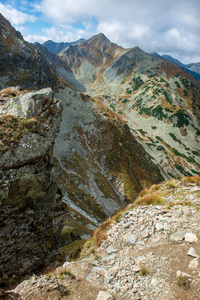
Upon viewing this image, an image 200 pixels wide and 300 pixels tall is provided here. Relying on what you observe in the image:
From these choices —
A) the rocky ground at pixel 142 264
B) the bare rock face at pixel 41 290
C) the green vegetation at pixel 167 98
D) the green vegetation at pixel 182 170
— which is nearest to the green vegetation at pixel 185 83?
the green vegetation at pixel 167 98

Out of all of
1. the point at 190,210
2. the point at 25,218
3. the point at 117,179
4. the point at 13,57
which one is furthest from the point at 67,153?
the point at 13,57

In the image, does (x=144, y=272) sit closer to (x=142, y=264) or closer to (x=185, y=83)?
(x=142, y=264)

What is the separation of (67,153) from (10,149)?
42.1 m

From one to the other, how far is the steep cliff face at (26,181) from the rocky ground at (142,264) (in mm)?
6108

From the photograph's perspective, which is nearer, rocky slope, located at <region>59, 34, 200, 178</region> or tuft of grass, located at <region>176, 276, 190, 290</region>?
tuft of grass, located at <region>176, 276, 190, 290</region>

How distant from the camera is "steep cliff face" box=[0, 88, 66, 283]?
11992mm

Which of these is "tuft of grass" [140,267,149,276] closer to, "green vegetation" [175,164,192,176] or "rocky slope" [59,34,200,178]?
"rocky slope" [59,34,200,178]

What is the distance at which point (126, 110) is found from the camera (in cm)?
18412

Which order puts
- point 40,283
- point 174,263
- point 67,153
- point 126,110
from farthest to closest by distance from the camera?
point 126,110, point 67,153, point 40,283, point 174,263

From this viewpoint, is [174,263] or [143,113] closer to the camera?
[174,263]

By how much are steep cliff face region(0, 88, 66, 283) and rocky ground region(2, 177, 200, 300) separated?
611cm

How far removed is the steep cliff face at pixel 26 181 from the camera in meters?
12.0

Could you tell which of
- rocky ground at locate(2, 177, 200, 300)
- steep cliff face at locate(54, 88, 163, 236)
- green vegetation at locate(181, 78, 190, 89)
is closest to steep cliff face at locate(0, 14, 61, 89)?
steep cliff face at locate(54, 88, 163, 236)

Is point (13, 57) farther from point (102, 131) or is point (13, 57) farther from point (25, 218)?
point (25, 218)
